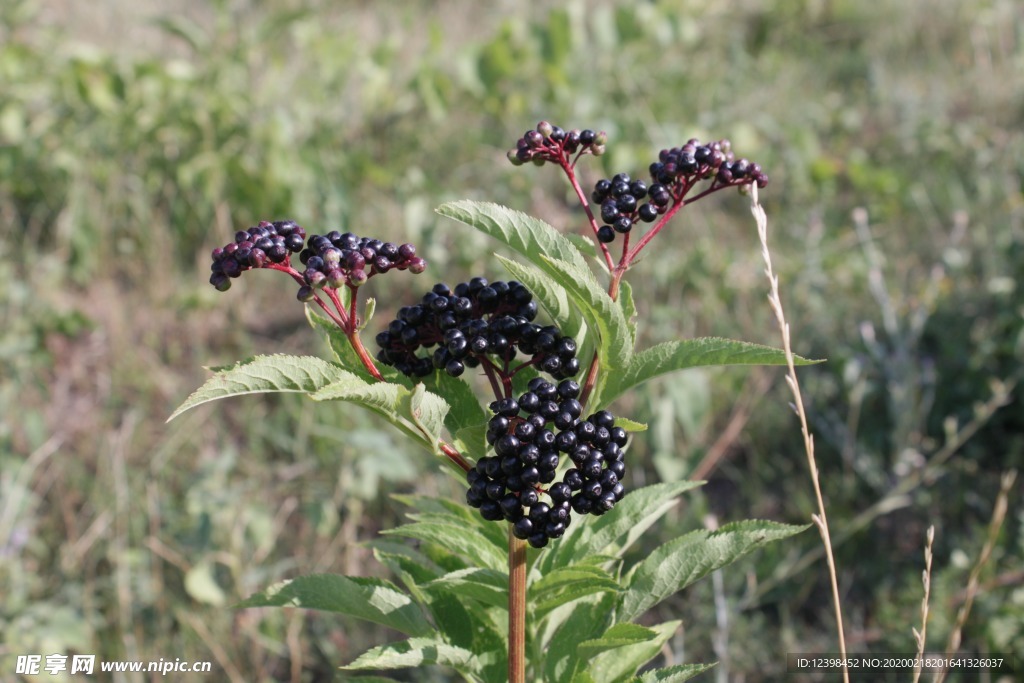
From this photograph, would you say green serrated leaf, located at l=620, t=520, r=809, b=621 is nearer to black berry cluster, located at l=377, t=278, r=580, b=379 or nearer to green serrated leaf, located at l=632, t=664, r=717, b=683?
green serrated leaf, located at l=632, t=664, r=717, b=683

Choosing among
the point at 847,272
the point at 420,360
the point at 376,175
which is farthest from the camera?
the point at 376,175

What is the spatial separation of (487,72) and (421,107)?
0.97 meters

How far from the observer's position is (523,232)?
1.38m

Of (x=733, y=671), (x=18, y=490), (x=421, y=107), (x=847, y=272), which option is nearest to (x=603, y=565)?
(x=733, y=671)

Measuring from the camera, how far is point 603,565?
5.29ft

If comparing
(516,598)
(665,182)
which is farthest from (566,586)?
(665,182)

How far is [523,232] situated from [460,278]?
142 inches

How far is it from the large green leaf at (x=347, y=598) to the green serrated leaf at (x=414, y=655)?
0.07m

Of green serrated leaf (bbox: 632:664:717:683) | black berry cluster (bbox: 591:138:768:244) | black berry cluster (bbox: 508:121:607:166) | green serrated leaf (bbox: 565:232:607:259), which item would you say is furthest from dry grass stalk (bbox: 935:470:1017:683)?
black berry cluster (bbox: 508:121:607:166)

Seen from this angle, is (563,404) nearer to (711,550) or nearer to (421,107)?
(711,550)

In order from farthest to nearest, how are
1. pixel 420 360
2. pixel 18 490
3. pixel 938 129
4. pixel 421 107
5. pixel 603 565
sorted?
pixel 421 107 → pixel 938 129 → pixel 18 490 → pixel 603 565 → pixel 420 360

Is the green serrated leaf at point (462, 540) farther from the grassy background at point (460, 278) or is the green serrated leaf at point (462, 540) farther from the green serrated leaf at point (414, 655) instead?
the grassy background at point (460, 278)

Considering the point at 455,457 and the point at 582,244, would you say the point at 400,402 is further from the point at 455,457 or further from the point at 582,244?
the point at 582,244

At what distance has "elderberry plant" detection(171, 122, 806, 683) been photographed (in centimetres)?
132
